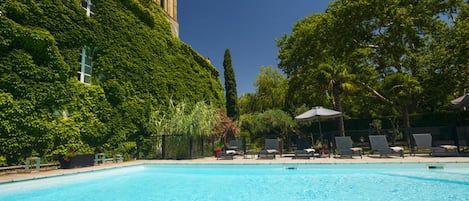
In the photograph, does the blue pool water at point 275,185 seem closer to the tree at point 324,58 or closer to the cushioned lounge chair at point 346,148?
the cushioned lounge chair at point 346,148

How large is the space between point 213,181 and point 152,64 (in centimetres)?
1018

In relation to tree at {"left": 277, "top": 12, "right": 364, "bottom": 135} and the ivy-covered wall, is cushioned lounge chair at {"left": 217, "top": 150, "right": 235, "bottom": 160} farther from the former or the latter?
tree at {"left": 277, "top": 12, "right": 364, "bottom": 135}

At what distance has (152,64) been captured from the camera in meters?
16.6

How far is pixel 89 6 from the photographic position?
1416 cm

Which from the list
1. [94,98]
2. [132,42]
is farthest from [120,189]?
[132,42]

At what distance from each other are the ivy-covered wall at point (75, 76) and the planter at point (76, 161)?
2.29 ft

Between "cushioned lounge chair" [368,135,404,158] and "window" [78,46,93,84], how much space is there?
13.1 meters

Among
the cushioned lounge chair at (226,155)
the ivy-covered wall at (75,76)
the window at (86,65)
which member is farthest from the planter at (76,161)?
the cushioned lounge chair at (226,155)

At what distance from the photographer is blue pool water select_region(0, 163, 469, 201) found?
613cm

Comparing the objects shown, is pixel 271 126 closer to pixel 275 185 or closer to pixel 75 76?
pixel 75 76

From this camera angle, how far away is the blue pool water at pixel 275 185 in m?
6.13

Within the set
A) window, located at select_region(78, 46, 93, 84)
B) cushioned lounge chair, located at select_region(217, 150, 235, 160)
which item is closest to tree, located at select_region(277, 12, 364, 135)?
cushioned lounge chair, located at select_region(217, 150, 235, 160)

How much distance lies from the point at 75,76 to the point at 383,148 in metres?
13.2

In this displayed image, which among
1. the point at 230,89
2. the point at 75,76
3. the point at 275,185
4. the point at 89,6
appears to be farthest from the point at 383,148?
the point at 230,89
